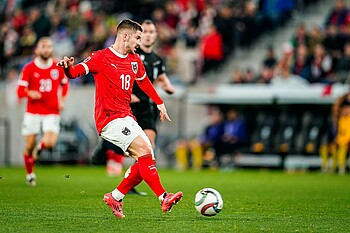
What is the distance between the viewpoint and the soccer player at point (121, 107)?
440 inches

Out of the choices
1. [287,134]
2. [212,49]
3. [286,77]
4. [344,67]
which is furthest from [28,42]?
[344,67]

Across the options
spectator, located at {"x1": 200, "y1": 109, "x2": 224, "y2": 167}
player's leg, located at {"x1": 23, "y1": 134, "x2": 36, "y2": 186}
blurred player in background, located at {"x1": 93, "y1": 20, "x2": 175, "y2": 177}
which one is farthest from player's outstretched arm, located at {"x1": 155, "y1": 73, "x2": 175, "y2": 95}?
spectator, located at {"x1": 200, "y1": 109, "x2": 224, "y2": 167}

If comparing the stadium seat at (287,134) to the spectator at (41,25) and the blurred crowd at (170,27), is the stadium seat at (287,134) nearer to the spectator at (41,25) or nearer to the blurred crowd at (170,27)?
the blurred crowd at (170,27)

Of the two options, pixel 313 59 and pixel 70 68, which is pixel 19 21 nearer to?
pixel 313 59

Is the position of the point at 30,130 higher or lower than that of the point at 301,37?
lower

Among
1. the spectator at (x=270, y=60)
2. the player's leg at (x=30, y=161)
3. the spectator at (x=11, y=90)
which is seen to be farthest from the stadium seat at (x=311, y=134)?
the player's leg at (x=30, y=161)

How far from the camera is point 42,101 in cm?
1781

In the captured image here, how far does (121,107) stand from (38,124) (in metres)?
6.69

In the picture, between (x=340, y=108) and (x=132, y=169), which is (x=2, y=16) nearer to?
(x=340, y=108)

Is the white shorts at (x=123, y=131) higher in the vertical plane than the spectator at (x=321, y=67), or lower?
lower

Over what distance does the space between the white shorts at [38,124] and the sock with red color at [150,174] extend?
6.81 metres

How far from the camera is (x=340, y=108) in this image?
23594mm

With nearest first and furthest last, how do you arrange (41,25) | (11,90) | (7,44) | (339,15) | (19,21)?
(339,15), (11,90), (41,25), (7,44), (19,21)

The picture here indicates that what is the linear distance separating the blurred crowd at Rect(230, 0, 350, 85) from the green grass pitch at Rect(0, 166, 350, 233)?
649 cm
